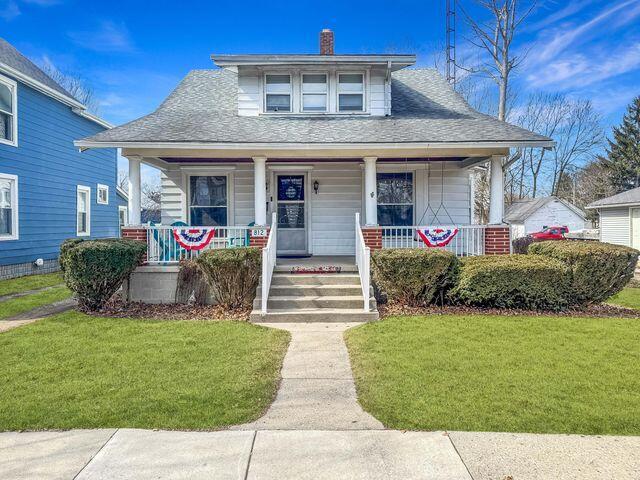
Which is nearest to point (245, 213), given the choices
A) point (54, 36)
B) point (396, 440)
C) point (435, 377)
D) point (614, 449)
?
point (435, 377)

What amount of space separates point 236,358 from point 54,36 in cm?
3229

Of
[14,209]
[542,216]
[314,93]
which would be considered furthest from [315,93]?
[542,216]

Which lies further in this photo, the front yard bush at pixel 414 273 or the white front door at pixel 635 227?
the white front door at pixel 635 227

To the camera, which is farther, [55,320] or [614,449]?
[55,320]

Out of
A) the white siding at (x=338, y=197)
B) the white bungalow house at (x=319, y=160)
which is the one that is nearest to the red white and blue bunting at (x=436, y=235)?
the white bungalow house at (x=319, y=160)

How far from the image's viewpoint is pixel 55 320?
22.7ft

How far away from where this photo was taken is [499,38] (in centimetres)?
2014

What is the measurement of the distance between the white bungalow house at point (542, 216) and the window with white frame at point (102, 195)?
29.6 meters

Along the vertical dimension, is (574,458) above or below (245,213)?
below

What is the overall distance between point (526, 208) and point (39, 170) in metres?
35.0

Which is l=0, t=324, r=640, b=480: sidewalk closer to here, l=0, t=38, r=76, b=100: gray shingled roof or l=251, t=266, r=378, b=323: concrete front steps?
l=251, t=266, r=378, b=323: concrete front steps

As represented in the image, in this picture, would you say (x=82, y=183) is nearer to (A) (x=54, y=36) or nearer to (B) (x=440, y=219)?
(B) (x=440, y=219)

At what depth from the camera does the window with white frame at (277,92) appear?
34.7 feet

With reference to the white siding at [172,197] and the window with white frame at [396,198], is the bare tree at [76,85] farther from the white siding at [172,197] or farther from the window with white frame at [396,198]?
the window with white frame at [396,198]
